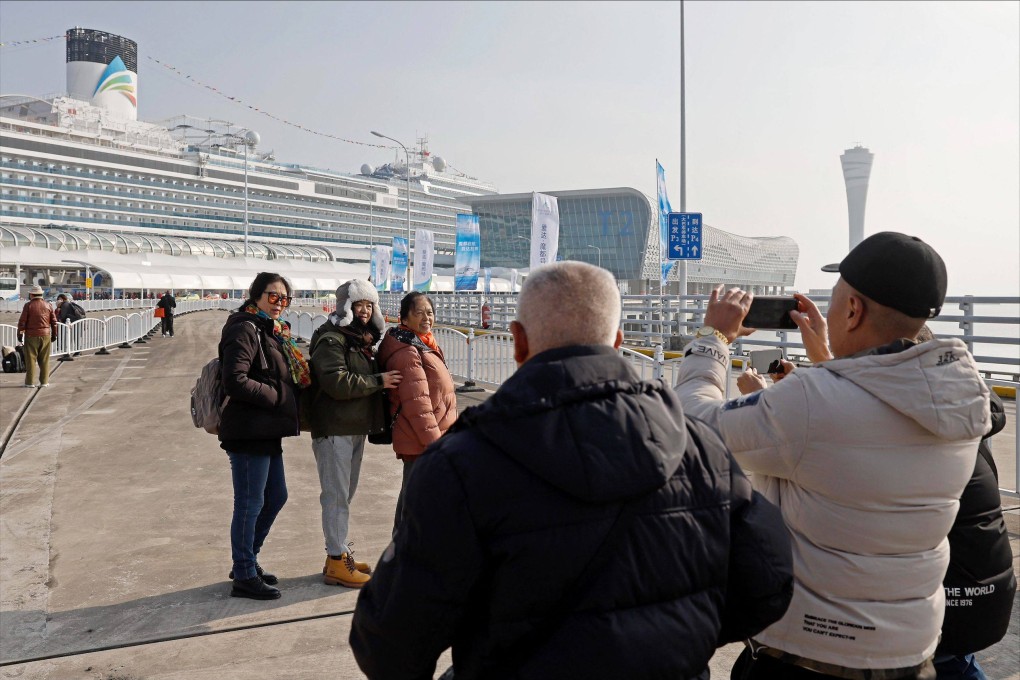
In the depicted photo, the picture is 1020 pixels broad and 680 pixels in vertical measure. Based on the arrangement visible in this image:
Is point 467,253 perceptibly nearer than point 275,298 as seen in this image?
No

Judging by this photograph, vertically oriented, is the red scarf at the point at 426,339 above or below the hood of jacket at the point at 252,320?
below

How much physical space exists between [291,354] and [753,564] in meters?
3.29

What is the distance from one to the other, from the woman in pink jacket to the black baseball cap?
8.85 feet

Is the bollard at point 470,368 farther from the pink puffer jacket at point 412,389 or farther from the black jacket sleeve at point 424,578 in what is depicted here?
the black jacket sleeve at point 424,578

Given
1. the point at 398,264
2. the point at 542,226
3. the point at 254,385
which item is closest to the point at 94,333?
the point at 542,226

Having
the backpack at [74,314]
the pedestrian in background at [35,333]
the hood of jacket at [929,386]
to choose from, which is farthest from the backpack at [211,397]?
the backpack at [74,314]

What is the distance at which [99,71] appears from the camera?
92938 millimetres

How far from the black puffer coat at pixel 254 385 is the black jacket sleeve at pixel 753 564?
10.3ft

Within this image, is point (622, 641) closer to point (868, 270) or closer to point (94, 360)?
point (868, 270)

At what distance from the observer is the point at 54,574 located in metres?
4.58

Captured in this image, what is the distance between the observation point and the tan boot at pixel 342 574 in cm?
441

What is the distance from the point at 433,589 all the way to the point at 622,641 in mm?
326

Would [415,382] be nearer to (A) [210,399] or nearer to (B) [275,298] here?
(B) [275,298]

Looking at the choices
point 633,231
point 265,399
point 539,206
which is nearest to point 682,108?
point 539,206
